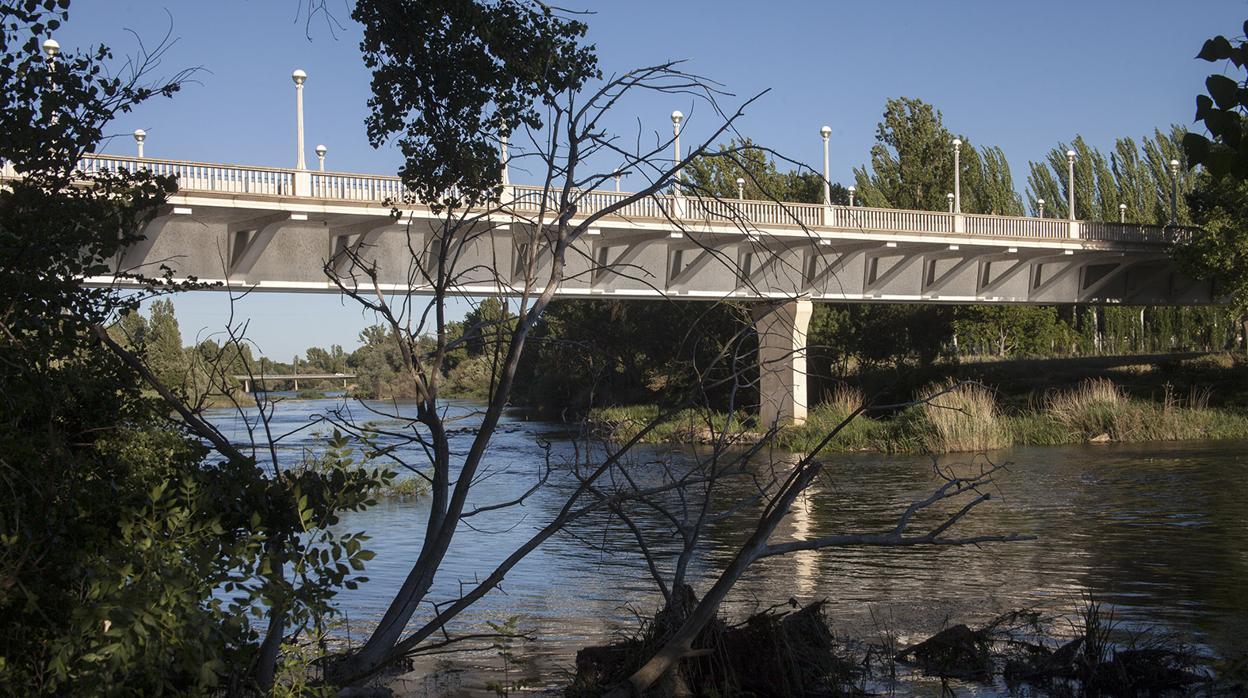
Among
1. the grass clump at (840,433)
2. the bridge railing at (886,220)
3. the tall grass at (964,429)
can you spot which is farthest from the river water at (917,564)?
the bridge railing at (886,220)

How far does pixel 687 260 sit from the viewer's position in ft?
119

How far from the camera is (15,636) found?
19.8 feet

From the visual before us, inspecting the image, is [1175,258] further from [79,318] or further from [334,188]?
[79,318]

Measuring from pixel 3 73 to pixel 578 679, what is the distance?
205 inches

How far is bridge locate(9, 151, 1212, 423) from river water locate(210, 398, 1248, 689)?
10.4 feet

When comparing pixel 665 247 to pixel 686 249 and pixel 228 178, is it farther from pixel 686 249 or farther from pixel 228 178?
pixel 228 178

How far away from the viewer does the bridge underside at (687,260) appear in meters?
Result: 27.0

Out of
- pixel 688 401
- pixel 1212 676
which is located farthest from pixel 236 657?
pixel 1212 676

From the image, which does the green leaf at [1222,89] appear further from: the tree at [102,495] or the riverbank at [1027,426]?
the riverbank at [1027,426]

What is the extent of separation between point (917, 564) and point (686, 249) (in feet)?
72.3

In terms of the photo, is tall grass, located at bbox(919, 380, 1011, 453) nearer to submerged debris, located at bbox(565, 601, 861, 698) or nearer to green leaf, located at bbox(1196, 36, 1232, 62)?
submerged debris, located at bbox(565, 601, 861, 698)

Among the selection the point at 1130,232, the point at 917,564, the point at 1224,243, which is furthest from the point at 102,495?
the point at 1130,232

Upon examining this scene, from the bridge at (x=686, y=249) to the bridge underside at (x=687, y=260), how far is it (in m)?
0.06

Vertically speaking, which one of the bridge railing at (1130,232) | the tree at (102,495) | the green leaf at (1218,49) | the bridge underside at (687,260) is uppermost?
the bridge railing at (1130,232)
